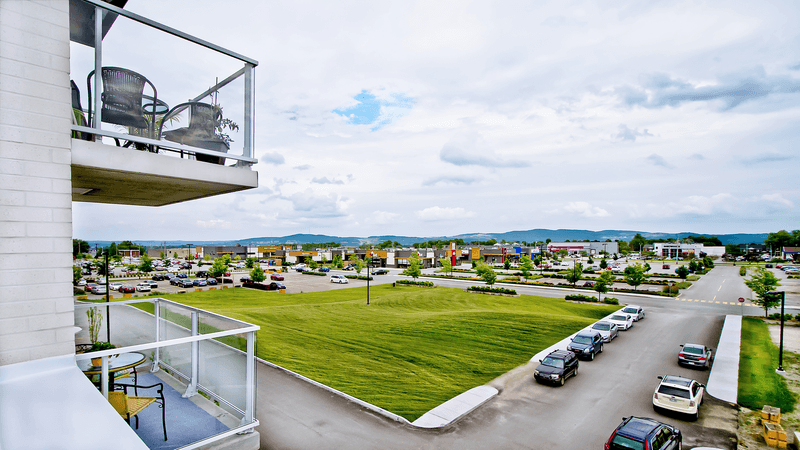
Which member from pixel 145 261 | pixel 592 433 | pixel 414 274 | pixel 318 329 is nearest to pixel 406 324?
pixel 318 329

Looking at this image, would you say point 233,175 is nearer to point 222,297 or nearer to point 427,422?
point 427,422

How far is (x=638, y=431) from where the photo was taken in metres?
9.67

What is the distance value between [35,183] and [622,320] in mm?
30589

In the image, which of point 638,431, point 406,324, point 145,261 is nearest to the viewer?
point 638,431

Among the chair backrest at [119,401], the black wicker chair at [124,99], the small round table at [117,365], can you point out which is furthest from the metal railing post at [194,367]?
the black wicker chair at [124,99]

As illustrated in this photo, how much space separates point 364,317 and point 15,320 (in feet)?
79.6

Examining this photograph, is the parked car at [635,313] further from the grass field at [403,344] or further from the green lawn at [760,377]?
the green lawn at [760,377]

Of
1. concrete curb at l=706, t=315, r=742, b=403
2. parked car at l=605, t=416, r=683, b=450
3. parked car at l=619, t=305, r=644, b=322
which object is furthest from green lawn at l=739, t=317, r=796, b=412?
parked car at l=605, t=416, r=683, b=450

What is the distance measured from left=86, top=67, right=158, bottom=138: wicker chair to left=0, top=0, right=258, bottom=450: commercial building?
0.04 feet

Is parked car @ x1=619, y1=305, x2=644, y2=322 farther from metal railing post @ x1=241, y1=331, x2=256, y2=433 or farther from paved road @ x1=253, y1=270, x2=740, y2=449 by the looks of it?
metal railing post @ x1=241, y1=331, x2=256, y2=433

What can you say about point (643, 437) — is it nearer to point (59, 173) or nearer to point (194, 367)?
point (194, 367)

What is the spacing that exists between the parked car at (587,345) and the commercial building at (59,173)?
672 inches

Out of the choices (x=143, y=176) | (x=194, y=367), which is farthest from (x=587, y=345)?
(x=143, y=176)

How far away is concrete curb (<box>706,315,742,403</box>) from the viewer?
48.3ft
